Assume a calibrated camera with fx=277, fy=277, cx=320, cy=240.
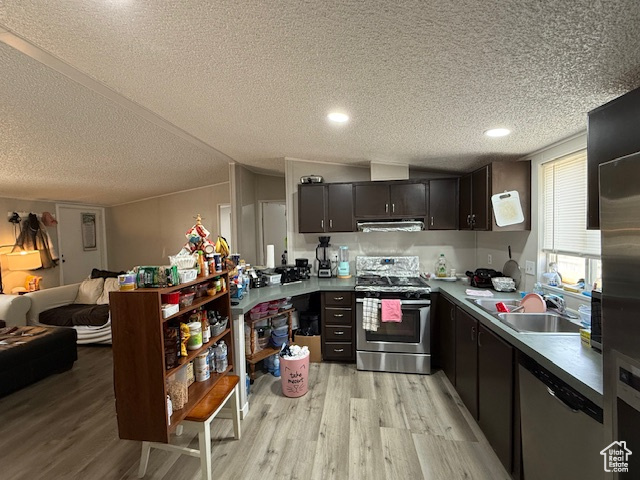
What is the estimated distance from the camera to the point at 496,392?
5.65ft

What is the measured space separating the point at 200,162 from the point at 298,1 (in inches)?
128

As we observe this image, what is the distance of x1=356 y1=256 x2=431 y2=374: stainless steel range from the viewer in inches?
108

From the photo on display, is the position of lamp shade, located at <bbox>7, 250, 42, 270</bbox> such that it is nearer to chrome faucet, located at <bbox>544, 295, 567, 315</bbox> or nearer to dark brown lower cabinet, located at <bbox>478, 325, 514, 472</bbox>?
dark brown lower cabinet, located at <bbox>478, 325, 514, 472</bbox>

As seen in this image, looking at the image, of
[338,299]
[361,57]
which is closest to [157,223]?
[338,299]

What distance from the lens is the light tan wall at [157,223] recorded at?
18.4 ft

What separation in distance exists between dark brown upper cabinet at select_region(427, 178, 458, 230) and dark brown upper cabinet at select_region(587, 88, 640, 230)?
6.02 feet

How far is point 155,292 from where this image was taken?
1288 mm

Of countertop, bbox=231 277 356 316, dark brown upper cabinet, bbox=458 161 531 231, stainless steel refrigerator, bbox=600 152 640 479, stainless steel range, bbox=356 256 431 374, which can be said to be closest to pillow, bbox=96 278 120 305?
countertop, bbox=231 277 356 316

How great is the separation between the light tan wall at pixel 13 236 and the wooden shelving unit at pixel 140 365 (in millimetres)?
4969

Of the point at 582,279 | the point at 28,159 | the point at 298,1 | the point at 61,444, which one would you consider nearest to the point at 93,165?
the point at 28,159

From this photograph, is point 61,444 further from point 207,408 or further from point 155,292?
point 155,292

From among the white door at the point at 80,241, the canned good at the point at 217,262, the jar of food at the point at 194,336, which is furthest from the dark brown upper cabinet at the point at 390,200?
the white door at the point at 80,241

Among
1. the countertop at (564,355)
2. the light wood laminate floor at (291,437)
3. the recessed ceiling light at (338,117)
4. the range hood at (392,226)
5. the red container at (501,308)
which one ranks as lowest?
the light wood laminate floor at (291,437)

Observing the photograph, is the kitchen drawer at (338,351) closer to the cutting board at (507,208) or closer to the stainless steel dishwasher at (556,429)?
the stainless steel dishwasher at (556,429)
